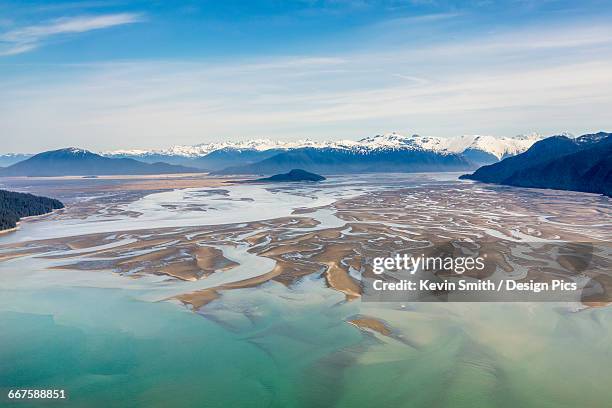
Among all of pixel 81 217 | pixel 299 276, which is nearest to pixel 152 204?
pixel 81 217

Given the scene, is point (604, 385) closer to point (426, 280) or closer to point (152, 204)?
point (426, 280)

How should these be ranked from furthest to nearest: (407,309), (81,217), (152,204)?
(152,204), (81,217), (407,309)

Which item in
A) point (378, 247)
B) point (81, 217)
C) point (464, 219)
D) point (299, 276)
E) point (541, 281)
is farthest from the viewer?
point (81, 217)

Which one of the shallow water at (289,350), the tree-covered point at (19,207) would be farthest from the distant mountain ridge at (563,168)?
the tree-covered point at (19,207)

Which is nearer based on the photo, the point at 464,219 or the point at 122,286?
the point at 122,286

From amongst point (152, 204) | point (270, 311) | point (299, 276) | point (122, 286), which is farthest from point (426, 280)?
point (152, 204)

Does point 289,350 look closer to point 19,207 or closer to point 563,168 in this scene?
point 19,207
